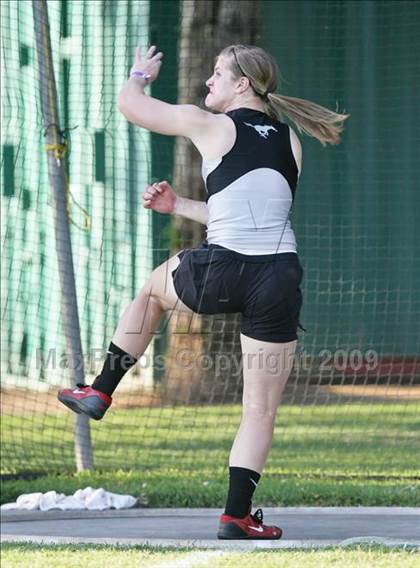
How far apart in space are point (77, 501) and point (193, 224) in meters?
4.28

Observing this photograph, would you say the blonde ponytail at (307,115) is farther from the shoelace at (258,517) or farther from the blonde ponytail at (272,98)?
the shoelace at (258,517)

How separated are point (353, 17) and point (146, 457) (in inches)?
170

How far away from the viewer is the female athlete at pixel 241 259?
16.0 feet

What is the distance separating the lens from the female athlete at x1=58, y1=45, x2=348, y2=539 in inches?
193

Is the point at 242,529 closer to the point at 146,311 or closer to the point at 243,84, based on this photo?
the point at 146,311

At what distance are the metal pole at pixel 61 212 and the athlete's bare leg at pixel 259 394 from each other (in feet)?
8.59

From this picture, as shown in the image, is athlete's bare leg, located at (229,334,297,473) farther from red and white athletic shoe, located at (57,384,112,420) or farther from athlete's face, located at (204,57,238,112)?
athlete's face, located at (204,57,238,112)

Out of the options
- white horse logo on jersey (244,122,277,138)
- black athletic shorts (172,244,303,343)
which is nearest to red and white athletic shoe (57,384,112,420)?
black athletic shorts (172,244,303,343)


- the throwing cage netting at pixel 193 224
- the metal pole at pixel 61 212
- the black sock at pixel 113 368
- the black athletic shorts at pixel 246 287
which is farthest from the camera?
the throwing cage netting at pixel 193 224

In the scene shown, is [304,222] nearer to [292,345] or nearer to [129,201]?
[129,201]

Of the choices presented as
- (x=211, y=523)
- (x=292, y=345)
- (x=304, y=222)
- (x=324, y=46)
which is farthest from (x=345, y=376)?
(x=292, y=345)

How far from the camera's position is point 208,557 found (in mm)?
4785

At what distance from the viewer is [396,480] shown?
714 cm

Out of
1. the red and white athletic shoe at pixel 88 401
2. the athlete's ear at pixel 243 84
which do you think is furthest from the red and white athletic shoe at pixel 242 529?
the athlete's ear at pixel 243 84
